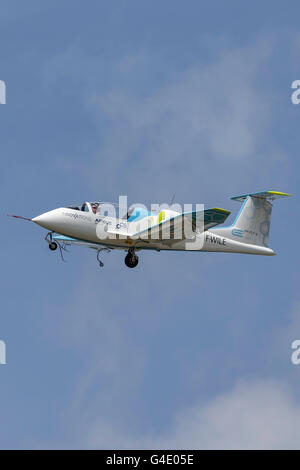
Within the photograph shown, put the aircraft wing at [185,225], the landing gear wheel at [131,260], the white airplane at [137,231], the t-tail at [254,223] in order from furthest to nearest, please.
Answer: the t-tail at [254,223] < the landing gear wheel at [131,260] < the white airplane at [137,231] < the aircraft wing at [185,225]

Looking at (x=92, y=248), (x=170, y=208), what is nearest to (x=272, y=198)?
(x=170, y=208)

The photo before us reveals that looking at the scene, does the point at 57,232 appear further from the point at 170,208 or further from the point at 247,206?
the point at 247,206

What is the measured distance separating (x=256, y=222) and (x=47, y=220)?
9.36 m

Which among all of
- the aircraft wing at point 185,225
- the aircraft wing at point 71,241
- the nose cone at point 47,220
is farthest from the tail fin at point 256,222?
the nose cone at point 47,220

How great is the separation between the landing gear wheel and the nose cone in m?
3.50

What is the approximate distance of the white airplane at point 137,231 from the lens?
3884 centimetres

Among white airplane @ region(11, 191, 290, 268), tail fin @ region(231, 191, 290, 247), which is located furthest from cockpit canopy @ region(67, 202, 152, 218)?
tail fin @ region(231, 191, 290, 247)

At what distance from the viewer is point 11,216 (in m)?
36.7

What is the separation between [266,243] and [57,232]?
9.35 meters

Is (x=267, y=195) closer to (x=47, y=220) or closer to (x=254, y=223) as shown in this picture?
(x=254, y=223)

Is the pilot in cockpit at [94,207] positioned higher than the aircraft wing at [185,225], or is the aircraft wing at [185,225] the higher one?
the pilot in cockpit at [94,207]

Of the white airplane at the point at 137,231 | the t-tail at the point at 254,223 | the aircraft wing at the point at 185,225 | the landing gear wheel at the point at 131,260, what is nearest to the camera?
the aircraft wing at the point at 185,225

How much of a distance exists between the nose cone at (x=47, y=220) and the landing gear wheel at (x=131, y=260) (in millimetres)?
3500

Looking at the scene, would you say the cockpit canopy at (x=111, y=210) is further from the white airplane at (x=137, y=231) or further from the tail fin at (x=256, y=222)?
the tail fin at (x=256, y=222)
